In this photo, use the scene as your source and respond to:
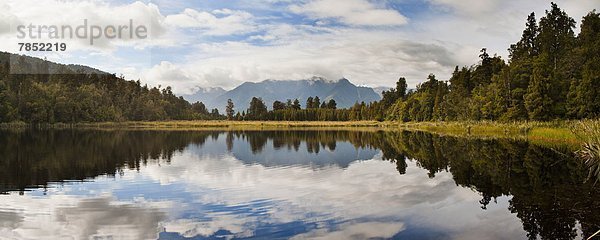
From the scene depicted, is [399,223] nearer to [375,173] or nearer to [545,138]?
[375,173]

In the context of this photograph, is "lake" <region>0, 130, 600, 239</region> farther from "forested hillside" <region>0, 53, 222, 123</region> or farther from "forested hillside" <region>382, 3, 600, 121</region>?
"forested hillside" <region>0, 53, 222, 123</region>

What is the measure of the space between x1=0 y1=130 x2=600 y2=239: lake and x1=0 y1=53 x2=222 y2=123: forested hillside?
343ft

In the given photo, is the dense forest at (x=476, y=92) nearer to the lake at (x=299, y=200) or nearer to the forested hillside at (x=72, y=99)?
the forested hillside at (x=72, y=99)

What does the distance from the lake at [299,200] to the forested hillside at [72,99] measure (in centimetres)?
10446

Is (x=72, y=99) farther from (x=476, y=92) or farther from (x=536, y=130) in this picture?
(x=536, y=130)

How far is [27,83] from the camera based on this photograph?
130 m

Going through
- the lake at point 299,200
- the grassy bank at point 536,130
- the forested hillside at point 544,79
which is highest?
the forested hillside at point 544,79

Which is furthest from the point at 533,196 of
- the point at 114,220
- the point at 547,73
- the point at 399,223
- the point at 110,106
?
the point at 110,106

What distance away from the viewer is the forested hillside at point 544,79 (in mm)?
53000

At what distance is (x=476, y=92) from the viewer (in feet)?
299

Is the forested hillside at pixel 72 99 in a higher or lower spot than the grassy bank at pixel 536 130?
higher

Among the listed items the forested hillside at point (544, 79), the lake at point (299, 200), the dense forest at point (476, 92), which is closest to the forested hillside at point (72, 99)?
the dense forest at point (476, 92)

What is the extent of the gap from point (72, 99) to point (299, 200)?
5553 inches

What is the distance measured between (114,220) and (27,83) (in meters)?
135
